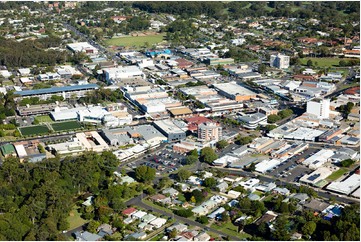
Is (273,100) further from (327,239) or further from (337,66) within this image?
(327,239)

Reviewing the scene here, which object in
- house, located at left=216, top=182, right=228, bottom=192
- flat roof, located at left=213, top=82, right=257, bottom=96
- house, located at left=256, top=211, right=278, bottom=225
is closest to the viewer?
house, located at left=256, top=211, right=278, bottom=225

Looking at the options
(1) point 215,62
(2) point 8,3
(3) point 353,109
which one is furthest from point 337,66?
(2) point 8,3

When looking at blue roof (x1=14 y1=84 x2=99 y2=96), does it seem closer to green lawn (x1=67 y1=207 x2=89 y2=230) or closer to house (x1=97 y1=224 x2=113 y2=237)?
green lawn (x1=67 y1=207 x2=89 y2=230)

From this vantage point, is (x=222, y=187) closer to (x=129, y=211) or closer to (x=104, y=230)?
(x=129, y=211)

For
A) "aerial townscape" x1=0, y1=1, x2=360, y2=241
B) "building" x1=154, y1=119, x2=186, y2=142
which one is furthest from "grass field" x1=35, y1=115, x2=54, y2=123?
"building" x1=154, y1=119, x2=186, y2=142

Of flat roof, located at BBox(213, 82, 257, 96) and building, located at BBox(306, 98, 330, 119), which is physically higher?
building, located at BBox(306, 98, 330, 119)
